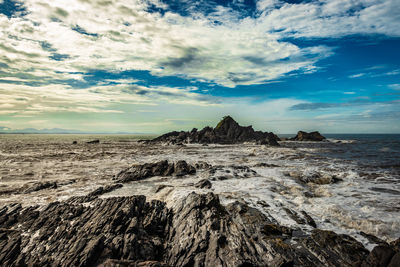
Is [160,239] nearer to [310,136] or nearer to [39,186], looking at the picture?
[39,186]

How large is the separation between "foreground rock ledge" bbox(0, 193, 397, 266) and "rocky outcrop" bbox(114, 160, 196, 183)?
802 cm

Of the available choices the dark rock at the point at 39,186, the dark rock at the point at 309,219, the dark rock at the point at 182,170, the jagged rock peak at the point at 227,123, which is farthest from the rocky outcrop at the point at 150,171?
the jagged rock peak at the point at 227,123

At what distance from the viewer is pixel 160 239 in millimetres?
8305

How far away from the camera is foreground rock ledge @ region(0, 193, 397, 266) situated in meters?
6.85

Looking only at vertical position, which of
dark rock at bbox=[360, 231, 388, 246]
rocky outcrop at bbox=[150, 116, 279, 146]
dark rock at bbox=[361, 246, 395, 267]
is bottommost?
dark rock at bbox=[360, 231, 388, 246]

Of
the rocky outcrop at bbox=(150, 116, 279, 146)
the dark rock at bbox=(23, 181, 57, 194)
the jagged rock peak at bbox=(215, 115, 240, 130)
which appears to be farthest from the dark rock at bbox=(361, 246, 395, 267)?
the jagged rock peak at bbox=(215, 115, 240, 130)

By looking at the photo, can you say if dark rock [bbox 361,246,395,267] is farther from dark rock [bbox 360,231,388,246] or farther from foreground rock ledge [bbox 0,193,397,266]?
dark rock [bbox 360,231,388,246]

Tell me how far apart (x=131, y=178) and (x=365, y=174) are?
24223 mm

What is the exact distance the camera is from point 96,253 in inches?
270

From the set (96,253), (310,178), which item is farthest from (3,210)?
(310,178)

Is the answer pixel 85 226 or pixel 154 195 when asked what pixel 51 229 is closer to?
pixel 85 226

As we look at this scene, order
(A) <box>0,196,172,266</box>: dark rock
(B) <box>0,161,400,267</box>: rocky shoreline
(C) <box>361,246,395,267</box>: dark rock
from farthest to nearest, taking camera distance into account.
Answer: (A) <box>0,196,172,266</box>: dark rock, (B) <box>0,161,400,267</box>: rocky shoreline, (C) <box>361,246,395,267</box>: dark rock

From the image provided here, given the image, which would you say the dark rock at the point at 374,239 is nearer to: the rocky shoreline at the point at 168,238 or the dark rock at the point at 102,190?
the rocky shoreline at the point at 168,238

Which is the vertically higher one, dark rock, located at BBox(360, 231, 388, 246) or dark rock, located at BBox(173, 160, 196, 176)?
dark rock, located at BBox(173, 160, 196, 176)
